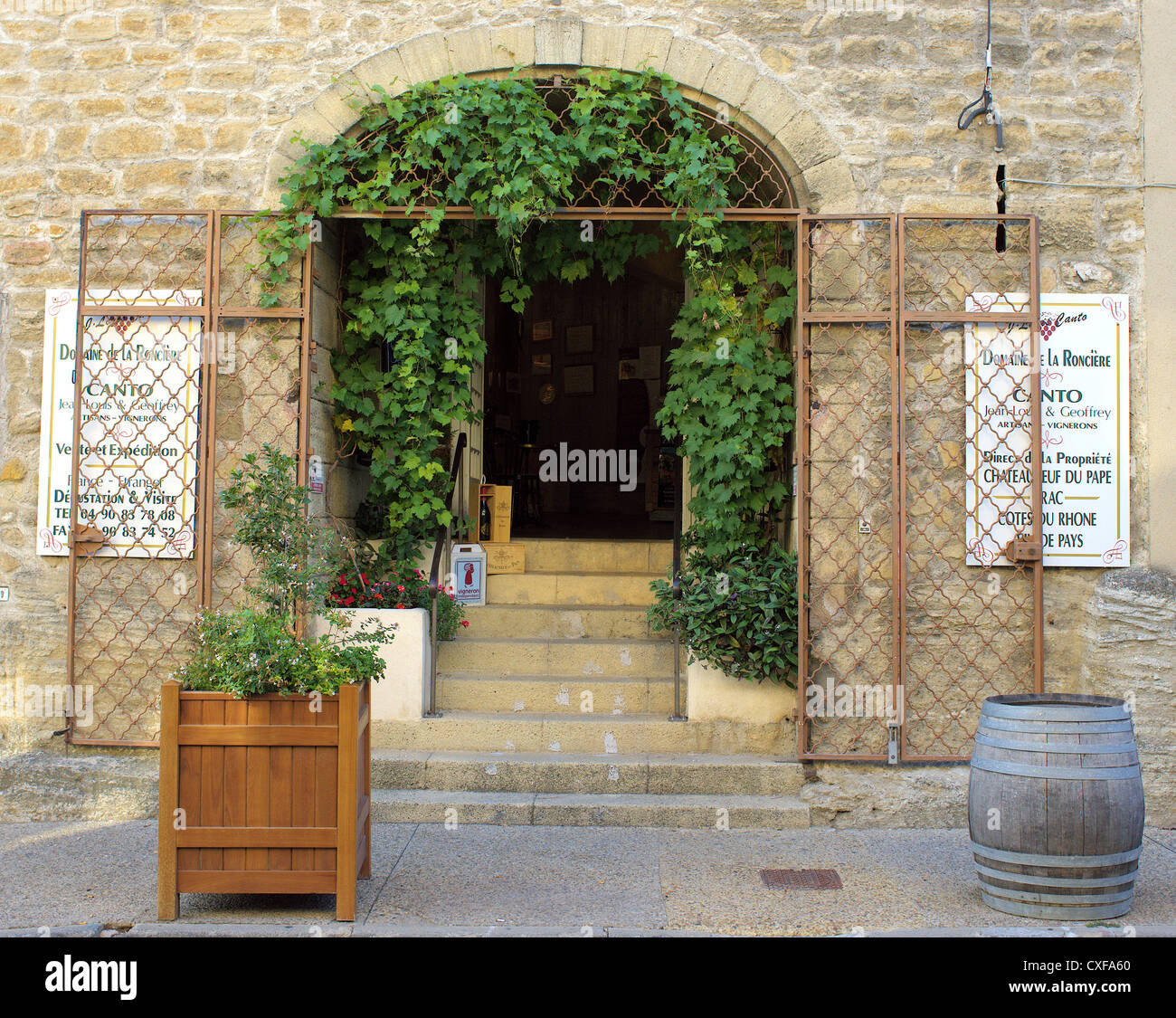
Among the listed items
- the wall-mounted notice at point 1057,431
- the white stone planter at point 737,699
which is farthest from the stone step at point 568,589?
the wall-mounted notice at point 1057,431

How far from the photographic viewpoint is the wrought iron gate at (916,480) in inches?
199

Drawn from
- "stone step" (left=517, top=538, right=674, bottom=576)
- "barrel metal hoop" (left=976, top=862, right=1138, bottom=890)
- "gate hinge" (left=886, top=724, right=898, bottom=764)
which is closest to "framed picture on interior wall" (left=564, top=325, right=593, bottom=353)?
"stone step" (left=517, top=538, right=674, bottom=576)

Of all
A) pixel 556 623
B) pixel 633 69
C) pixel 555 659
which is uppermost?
pixel 633 69

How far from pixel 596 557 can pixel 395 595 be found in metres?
1.63

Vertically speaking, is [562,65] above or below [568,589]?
above

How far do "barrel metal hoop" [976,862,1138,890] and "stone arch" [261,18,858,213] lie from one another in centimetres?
317

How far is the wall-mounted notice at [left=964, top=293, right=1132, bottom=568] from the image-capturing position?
5090mm

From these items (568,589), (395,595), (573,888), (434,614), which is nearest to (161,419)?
(395,595)

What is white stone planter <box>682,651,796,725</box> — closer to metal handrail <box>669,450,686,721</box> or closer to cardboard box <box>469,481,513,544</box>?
metal handrail <box>669,450,686,721</box>

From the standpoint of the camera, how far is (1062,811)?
11.9 feet

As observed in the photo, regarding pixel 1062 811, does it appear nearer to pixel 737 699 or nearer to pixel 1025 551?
pixel 1025 551

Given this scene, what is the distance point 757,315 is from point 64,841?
A: 4.38 m

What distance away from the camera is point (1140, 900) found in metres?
3.93

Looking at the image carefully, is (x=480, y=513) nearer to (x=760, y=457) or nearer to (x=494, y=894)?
(x=760, y=457)
